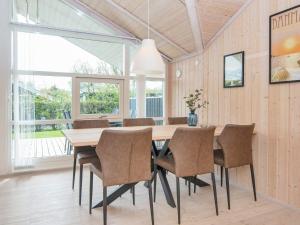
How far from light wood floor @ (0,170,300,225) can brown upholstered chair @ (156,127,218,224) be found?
421 mm

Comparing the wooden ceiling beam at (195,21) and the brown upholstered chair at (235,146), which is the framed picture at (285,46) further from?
the wooden ceiling beam at (195,21)

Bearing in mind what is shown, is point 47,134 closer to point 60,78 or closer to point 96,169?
point 60,78

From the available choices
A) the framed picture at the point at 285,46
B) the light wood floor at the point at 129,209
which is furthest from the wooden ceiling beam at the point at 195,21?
the light wood floor at the point at 129,209

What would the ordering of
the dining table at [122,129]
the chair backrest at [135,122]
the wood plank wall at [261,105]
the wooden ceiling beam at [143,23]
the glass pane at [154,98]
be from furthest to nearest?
1. the glass pane at [154,98]
2. the wooden ceiling beam at [143,23]
3. the chair backrest at [135,122]
4. the wood plank wall at [261,105]
5. the dining table at [122,129]

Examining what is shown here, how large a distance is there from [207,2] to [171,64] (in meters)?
2.10

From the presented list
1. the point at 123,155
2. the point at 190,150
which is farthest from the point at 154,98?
the point at 123,155

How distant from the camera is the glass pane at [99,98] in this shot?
4.50m

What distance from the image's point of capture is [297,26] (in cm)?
259

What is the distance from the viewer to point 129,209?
2.68 meters

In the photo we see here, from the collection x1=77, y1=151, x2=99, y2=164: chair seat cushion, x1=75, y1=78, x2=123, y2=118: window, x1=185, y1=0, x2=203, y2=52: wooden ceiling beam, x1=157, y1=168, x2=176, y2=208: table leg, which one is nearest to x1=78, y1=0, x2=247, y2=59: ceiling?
x1=185, y1=0, x2=203, y2=52: wooden ceiling beam

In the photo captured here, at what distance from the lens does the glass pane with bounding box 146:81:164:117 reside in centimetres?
516

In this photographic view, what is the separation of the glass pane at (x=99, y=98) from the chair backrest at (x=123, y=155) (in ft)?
8.32

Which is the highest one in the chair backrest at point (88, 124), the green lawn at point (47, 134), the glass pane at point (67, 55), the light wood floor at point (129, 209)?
the glass pane at point (67, 55)

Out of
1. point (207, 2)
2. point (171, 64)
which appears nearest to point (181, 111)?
point (171, 64)
